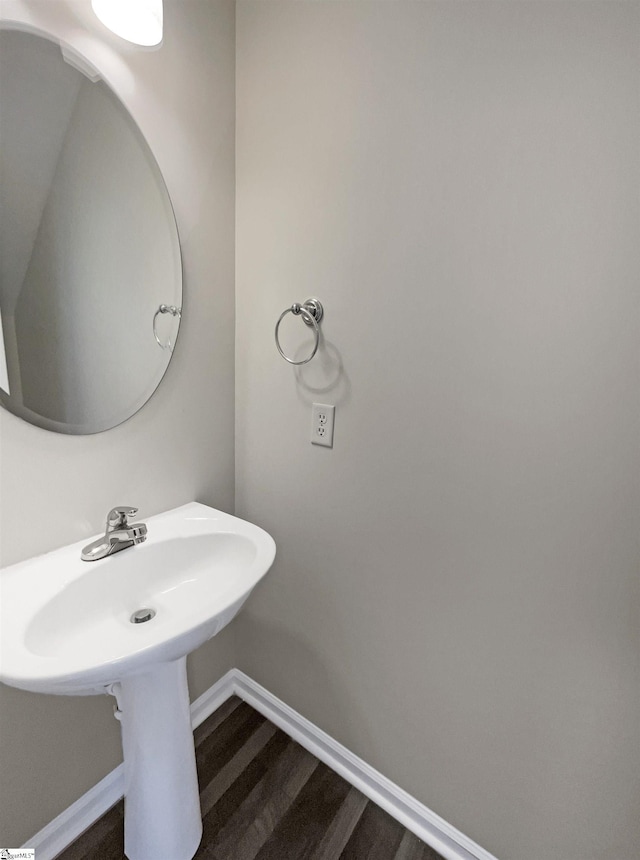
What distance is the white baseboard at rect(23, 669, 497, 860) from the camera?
43.1 inches

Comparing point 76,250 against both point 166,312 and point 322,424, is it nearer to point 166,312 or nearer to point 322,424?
point 166,312

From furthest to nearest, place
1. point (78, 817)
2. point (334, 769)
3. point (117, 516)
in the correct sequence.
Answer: point (334, 769)
point (78, 817)
point (117, 516)

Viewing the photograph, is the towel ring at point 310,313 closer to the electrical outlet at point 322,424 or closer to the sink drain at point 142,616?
the electrical outlet at point 322,424

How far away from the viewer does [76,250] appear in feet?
3.14

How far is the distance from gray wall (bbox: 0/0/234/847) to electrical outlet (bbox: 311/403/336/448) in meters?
0.35

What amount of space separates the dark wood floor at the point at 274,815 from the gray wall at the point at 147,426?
Answer: 292mm

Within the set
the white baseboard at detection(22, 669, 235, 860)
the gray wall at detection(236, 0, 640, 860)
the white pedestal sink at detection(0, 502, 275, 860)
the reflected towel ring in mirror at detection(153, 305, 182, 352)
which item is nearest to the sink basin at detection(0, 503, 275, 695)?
the white pedestal sink at detection(0, 502, 275, 860)

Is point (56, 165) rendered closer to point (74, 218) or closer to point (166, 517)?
point (74, 218)

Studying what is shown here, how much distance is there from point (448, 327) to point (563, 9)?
1.87 feet

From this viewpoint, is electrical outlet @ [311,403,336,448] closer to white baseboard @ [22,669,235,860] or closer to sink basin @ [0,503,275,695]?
sink basin @ [0,503,275,695]

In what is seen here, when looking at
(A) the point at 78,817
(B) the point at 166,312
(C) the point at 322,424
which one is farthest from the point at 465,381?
(A) the point at 78,817

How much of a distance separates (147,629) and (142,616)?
123 mm

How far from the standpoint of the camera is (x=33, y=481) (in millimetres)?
930

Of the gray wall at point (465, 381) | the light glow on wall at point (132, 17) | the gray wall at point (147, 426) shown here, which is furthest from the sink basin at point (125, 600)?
the light glow on wall at point (132, 17)
